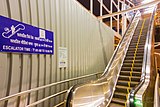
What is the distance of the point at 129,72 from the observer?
5.25 metres

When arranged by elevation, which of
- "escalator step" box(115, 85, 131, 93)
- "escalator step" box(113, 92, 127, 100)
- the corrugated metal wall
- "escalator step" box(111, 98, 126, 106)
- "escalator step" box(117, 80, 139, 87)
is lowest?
"escalator step" box(111, 98, 126, 106)

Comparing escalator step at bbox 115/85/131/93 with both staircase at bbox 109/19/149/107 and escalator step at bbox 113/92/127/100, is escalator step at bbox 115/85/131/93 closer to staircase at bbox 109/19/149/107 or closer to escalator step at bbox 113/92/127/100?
staircase at bbox 109/19/149/107

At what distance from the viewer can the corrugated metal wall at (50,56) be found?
7.64ft

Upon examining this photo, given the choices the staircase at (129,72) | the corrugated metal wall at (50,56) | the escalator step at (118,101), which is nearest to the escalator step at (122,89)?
the staircase at (129,72)

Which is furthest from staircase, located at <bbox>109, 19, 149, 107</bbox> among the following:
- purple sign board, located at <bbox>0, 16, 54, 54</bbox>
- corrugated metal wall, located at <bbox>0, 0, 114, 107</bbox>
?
purple sign board, located at <bbox>0, 16, 54, 54</bbox>

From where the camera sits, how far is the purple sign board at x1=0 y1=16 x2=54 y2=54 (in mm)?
2213

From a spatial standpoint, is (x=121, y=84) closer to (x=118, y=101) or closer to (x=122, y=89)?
(x=122, y=89)

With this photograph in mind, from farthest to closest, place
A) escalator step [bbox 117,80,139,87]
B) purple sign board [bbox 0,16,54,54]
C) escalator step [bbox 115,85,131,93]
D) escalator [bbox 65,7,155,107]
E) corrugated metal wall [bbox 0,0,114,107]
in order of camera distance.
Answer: escalator step [bbox 117,80,139,87] < escalator step [bbox 115,85,131,93] < escalator [bbox 65,7,155,107] < corrugated metal wall [bbox 0,0,114,107] < purple sign board [bbox 0,16,54,54]

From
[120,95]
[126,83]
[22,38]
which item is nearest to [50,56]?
[22,38]

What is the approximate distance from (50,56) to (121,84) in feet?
9.30

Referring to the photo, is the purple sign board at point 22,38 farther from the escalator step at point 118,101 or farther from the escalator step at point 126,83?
the escalator step at point 126,83

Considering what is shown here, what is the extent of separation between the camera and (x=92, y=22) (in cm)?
548

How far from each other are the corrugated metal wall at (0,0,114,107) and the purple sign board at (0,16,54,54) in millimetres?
96

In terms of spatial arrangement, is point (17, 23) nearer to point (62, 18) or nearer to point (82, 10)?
point (62, 18)
